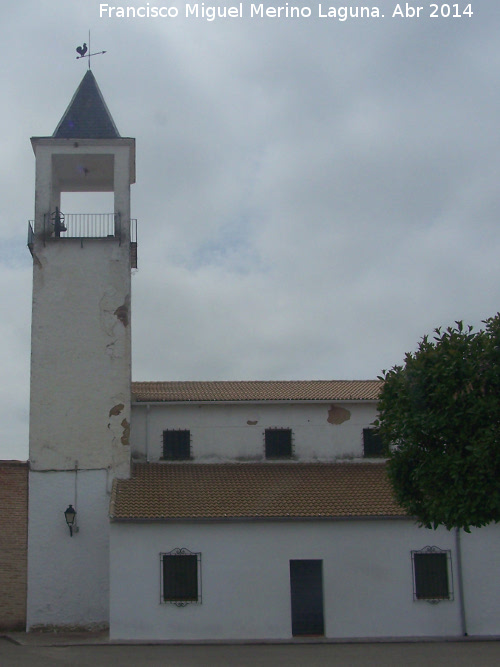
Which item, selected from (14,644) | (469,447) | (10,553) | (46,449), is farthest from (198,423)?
(469,447)

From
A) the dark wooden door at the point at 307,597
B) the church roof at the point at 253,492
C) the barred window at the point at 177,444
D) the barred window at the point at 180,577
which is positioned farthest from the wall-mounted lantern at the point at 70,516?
the dark wooden door at the point at 307,597

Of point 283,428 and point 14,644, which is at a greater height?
point 283,428

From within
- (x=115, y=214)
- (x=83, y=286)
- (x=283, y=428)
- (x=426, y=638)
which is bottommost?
(x=426, y=638)

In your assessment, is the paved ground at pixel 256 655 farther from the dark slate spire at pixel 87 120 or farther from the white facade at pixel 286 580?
the dark slate spire at pixel 87 120

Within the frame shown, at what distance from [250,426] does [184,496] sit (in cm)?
389

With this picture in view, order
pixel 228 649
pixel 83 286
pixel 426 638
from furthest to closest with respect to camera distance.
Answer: pixel 83 286 < pixel 426 638 < pixel 228 649

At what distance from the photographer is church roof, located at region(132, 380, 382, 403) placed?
25281mm

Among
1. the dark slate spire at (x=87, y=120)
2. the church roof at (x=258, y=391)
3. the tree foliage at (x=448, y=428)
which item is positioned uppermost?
the dark slate spire at (x=87, y=120)

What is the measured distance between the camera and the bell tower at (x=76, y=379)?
872 inches

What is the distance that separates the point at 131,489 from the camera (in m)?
22.2

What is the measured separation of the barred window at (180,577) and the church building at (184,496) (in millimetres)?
36

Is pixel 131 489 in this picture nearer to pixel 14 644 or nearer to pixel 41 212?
pixel 14 644

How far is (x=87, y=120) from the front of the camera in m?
25.5

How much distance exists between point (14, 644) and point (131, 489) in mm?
4746
